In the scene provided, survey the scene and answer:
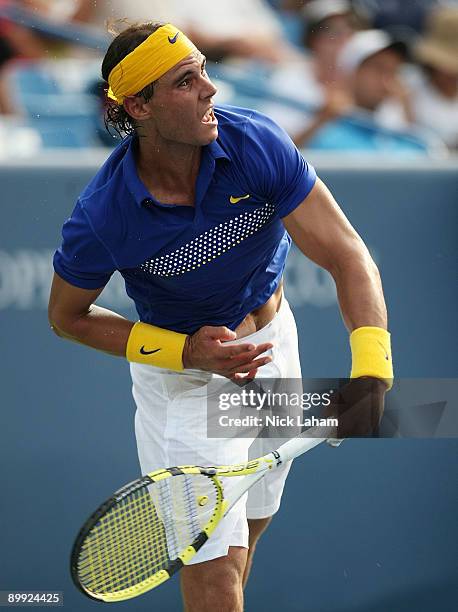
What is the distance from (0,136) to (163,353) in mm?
1583

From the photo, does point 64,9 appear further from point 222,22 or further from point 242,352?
point 242,352

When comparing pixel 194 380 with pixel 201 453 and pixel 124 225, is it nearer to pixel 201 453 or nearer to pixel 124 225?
pixel 201 453

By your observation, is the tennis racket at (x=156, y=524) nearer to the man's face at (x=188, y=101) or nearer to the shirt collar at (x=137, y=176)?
the shirt collar at (x=137, y=176)

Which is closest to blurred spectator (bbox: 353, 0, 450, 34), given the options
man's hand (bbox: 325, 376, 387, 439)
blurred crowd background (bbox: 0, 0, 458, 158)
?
blurred crowd background (bbox: 0, 0, 458, 158)

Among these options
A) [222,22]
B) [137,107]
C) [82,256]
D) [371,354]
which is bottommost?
[371,354]

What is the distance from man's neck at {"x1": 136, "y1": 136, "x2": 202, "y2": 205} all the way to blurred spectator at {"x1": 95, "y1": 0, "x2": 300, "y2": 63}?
5.65ft

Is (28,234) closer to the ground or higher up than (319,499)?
higher up

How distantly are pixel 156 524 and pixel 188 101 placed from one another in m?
1.07

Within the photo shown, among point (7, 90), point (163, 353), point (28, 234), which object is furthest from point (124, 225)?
point (7, 90)

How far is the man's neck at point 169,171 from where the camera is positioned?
2771 mm

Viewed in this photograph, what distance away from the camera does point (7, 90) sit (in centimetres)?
461

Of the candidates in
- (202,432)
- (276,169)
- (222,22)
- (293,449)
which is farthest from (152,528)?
(222,22)

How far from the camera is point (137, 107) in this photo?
274 centimetres

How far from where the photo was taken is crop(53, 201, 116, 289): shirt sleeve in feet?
9.17
